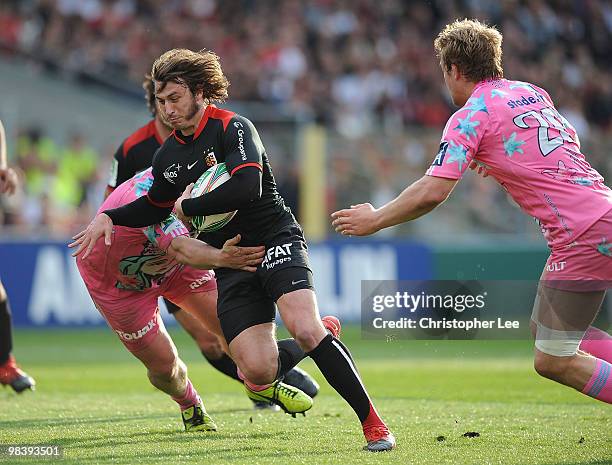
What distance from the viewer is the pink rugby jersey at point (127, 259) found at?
7.20m

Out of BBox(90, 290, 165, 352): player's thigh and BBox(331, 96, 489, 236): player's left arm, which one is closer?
BBox(331, 96, 489, 236): player's left arm

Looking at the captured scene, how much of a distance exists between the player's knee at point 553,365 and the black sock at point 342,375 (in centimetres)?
101

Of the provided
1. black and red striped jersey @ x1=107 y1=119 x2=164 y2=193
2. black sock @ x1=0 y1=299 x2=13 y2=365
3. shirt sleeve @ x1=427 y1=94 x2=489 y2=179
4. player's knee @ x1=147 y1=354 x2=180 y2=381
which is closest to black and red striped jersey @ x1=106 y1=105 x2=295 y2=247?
player's knee @ x1=147 y1=354 x2=180 y2=381

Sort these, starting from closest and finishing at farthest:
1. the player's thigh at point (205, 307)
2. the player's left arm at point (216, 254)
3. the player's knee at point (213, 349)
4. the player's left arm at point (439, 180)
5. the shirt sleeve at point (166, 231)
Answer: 1. the player's left arm at point (439, 180)
2. the player's left arm at point (216, 254)
3. the shirt sleeve at point (166, 231)
4. the player's thigh at point (205, 307)
5. the player's knee at point (213, 349)

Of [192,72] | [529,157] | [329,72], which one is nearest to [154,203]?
[192,72]

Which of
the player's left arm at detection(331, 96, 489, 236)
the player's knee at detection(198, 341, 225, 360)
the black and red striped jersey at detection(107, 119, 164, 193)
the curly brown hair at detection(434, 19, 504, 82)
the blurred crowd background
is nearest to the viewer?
the player's left arm at detection(331, 96, 489, 236)

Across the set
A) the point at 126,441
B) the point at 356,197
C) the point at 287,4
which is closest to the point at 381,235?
the point at 356,197

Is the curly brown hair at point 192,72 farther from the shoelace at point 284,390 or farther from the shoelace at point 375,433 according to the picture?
the shoelace at point 375,433

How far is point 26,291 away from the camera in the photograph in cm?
1593

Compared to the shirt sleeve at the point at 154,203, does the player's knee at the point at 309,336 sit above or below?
below

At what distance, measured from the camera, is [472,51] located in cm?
616

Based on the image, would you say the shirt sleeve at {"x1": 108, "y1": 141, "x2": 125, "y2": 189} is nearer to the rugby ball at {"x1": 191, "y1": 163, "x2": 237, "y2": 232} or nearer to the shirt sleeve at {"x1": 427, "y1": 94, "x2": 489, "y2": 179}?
the rugby ball at {"x1": 191, "y1": 163, "x2": 237, "y2": 232}

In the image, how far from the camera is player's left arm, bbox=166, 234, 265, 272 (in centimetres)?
668

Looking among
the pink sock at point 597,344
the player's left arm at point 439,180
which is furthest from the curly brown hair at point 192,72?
the pink sock at point 597,344
